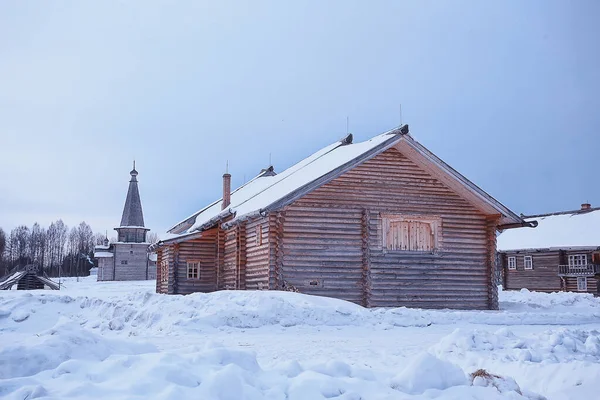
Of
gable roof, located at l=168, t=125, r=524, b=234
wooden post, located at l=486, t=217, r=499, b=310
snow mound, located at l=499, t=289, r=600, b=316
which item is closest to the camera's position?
gable roof, located at l=168, t=125, r=524, b=234

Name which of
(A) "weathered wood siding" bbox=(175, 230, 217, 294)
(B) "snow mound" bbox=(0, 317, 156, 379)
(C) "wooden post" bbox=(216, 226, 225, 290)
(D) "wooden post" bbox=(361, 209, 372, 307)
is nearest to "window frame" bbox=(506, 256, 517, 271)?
(A) "weathered wood siding" bbox=(175, 230, 217, 294)

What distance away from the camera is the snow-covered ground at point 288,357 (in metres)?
6.14

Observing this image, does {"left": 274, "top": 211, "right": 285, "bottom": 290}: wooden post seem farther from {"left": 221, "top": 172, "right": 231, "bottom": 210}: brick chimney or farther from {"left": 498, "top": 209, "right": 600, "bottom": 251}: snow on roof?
→ {"left": 498, "top": 209, "right": 600, "bottom": 251}: snow on roof

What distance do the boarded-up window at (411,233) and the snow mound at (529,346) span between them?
37.0ft

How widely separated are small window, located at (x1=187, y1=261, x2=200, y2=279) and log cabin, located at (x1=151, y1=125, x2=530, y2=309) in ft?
19.4

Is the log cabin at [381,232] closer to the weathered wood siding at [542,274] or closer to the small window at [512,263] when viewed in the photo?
the weathered wood siding at [542,274]

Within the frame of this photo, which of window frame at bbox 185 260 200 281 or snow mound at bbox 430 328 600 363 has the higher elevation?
window frame at bbox 185 260 200 281

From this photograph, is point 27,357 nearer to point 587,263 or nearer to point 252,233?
point 252,233

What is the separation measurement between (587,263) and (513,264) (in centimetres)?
640

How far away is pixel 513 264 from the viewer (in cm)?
4806

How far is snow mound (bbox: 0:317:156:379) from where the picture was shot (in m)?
6.63

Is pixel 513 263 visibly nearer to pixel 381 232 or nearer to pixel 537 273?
pixel 537 273

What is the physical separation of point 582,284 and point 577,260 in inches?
73.8

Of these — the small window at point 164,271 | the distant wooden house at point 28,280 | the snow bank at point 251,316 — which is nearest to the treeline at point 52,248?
the distant wooden house at point 28,280
